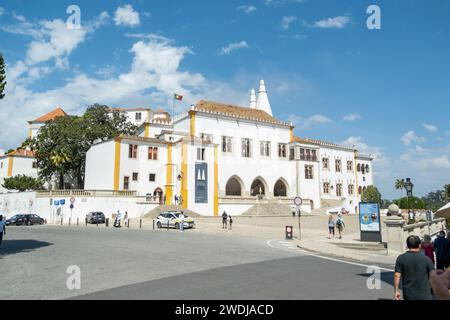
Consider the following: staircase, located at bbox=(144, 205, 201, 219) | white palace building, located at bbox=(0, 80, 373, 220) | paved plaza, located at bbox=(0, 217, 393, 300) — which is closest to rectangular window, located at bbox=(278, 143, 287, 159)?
white palace building, located at bbox=(0, 80, 373, 220)

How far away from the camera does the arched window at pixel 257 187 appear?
196 feet

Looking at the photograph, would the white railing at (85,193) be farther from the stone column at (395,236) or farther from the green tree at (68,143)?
the stone column at (395,236)

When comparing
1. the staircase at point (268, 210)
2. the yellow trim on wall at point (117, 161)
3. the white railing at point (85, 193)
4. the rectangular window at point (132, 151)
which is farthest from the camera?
the staircase at point (268, 210)

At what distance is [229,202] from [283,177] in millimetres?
14023

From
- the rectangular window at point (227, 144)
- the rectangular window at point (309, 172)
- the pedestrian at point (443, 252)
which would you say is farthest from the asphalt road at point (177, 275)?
the rectangular window at point (309, 172)

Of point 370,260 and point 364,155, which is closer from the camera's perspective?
point 370,260

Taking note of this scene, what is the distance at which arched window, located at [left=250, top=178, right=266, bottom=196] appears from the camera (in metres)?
59.7

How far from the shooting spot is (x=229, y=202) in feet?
166

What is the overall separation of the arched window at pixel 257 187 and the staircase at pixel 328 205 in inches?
347

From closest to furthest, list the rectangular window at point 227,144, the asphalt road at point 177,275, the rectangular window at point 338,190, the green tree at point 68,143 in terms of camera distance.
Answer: the asphalt road at point 177,275, the green tree at point 68,143, the rectangular window at point 227,144, the rectangular window at point 338,190

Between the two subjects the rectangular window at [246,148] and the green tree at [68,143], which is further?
the rectangular window at [246,148]

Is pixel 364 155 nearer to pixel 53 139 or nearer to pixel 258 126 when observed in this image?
pixel 258 126
